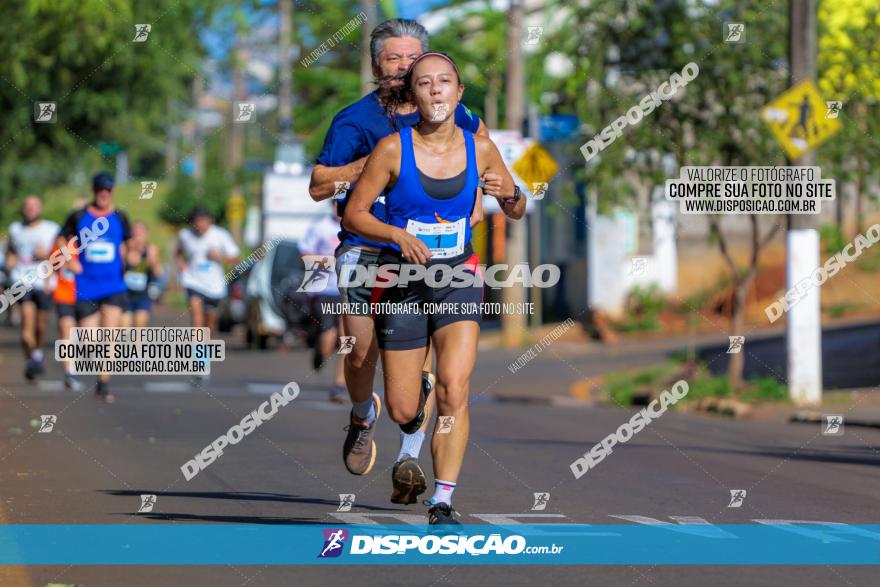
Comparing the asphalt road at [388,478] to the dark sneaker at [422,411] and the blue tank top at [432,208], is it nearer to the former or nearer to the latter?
the dark sneaker at [422,411]

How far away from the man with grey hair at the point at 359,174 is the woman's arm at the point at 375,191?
20.5 inches

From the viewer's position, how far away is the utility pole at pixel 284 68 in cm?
4481

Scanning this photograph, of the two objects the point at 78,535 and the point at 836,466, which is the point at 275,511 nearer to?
the point at 78,535

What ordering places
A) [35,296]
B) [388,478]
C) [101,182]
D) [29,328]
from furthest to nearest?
[35,296] < [29,328] < [101,182] < [388,478]

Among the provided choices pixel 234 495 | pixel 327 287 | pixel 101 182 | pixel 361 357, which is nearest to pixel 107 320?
pixel 101 182

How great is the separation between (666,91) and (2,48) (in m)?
12.6

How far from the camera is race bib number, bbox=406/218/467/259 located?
7371 millimetres

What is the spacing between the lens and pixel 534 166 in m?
21.9

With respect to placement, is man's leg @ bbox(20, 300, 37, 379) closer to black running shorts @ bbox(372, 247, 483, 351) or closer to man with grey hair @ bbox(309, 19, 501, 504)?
man with grey hair @ bbox(309, 19, 501, 504)

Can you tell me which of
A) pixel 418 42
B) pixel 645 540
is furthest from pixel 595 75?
pixel 645 540
